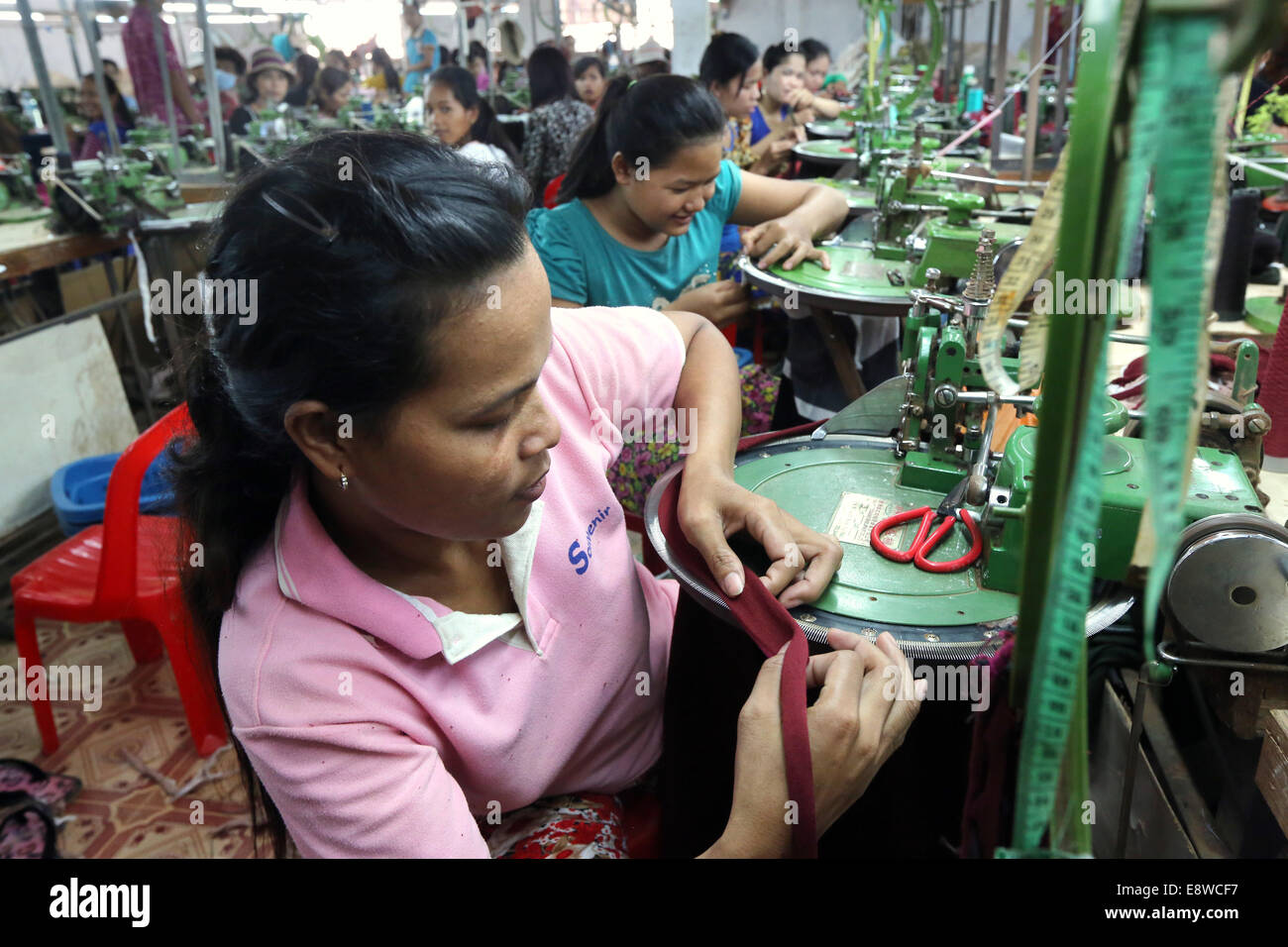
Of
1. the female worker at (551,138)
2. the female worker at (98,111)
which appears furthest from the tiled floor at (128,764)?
the female worker at (98,111)

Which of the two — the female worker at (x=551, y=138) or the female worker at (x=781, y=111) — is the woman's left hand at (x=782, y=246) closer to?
the female worker at (x=551, y=138)

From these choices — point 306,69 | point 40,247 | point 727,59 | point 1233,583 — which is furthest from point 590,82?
point 1233,583

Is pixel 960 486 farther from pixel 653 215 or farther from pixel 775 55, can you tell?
pixel 775 55

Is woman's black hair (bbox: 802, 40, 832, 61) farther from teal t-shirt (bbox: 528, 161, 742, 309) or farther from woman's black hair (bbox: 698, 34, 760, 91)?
teal t-shirt (bbox: 528, 161, 742, 309)

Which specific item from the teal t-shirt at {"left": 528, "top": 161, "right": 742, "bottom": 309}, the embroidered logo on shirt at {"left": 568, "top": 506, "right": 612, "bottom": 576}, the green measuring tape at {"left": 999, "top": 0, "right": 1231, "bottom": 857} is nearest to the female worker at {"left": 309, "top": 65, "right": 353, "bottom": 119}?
the teal t-shirt at {"left": 528, "top": 161, "right": 742, "bottom": 309}

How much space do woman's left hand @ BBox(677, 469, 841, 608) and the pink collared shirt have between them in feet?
0.47

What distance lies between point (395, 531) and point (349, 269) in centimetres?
33

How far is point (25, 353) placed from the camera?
333 centimetres

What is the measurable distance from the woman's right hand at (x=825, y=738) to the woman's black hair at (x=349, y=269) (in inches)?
19.1

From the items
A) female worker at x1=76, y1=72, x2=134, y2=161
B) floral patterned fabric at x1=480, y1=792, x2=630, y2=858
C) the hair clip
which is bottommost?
floral patterned fabric at x1=480, y1=792, x2=630, y2=858

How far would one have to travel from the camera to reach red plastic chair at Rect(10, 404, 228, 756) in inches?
85.4

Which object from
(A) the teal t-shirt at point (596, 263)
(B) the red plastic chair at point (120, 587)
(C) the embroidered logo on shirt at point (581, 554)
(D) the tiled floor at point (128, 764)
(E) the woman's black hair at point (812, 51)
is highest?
(E) the woman's black hair at point (812, 51)

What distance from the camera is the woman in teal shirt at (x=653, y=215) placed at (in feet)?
7.50
